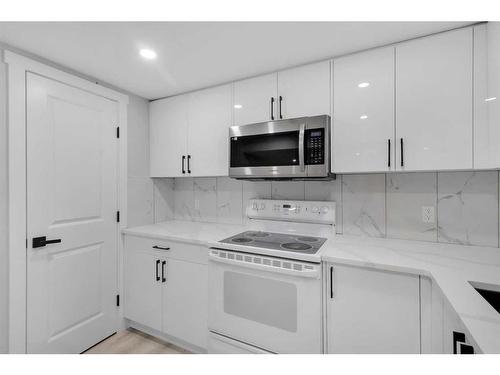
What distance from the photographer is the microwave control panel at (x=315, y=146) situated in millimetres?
1695

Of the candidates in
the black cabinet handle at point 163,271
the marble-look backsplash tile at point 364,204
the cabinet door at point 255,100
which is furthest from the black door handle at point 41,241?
the marble-look backsplash tile at point 364,204

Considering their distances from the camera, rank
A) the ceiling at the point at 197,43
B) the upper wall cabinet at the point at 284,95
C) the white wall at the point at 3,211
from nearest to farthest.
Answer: the ceiling at the point at 197,43
the white wall at the point at 3,211
the upper wall cabinet at the point at 284,95

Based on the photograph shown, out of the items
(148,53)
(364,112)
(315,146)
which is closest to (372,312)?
(315,146)

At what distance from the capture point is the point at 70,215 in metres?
1.90

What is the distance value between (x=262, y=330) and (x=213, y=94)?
1.87m

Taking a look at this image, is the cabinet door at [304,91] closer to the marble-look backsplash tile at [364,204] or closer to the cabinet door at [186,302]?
the marble-look backsplash tile at [364,204]

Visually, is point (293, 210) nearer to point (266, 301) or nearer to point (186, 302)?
point (266, 301)

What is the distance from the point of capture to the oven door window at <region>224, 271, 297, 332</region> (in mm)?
1540

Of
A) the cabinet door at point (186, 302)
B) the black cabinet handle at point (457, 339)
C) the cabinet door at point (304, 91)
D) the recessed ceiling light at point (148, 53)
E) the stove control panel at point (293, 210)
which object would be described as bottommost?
the cabinet door at point (186, 302)

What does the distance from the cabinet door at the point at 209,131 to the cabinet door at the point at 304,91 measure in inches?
19.4

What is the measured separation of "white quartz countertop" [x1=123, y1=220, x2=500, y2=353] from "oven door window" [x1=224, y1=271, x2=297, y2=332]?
316 millimetres

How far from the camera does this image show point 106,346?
2.06m

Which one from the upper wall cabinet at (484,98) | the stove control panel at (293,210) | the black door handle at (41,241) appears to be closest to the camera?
the upper wall cabinet at (484,98)

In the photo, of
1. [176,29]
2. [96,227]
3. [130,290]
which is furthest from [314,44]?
[130,290]
